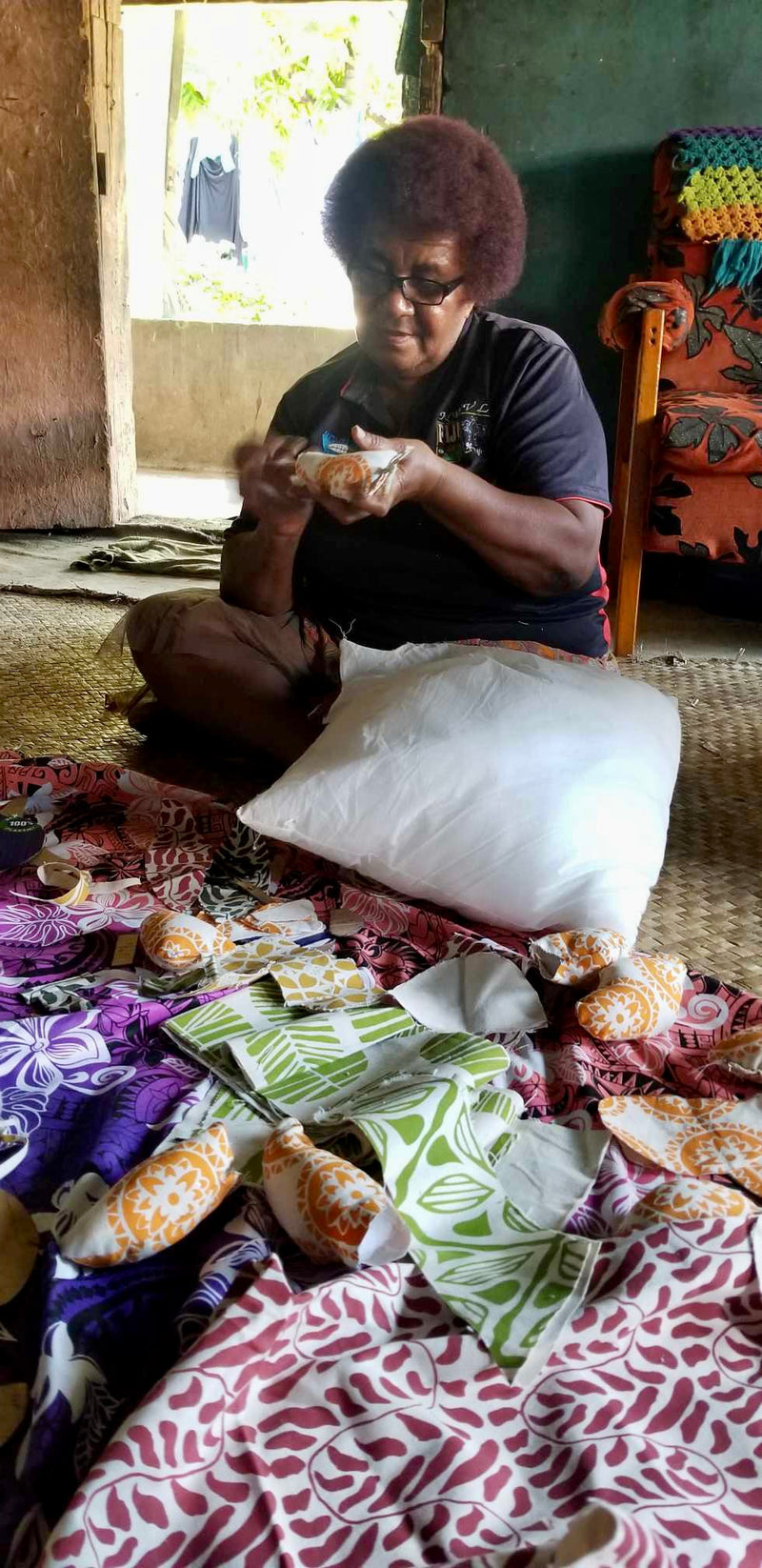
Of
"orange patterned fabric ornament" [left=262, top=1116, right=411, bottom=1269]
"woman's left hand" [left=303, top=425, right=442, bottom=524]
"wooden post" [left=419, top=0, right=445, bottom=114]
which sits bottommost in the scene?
"orange patterned fabric ornament" [left=262, top=1116, right=411, bottom=1269]

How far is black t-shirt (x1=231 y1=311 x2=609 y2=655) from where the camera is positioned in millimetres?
1124

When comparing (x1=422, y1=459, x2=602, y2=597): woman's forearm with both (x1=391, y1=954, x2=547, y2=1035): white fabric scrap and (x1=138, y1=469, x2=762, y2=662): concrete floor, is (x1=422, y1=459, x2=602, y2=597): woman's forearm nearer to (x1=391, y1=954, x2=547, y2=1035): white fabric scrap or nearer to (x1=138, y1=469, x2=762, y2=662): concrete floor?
(x1=391, y1=954, x2=547, y2=1035): white fabric scrap

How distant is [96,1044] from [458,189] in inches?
31.9

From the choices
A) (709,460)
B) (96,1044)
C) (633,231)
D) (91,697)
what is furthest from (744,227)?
(96,1044)

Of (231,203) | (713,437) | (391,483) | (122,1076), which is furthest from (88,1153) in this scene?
(231,203)

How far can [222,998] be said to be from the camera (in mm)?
840

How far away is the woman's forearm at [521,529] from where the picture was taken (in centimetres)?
110

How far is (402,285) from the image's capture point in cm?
104

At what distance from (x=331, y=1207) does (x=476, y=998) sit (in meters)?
0.28

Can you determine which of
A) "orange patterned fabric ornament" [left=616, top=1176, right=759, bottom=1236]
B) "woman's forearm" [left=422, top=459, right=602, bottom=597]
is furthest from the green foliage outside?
"orange patterned fabric ornament" [left=616, top=1176, right=759, bottom=1236]

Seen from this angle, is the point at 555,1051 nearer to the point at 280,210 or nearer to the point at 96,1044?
the point at 96,1044

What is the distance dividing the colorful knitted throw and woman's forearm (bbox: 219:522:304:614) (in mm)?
1206

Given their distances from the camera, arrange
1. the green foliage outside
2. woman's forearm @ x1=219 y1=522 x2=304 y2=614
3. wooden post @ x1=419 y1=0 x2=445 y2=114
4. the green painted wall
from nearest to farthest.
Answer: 1. woman's forearm @ x1=219 y1=522 x2=304 y2=614
2. the green foliage outside
3. wooden post @ x1=419 y1=0 x2=445 y2=114
4. the green painted wall

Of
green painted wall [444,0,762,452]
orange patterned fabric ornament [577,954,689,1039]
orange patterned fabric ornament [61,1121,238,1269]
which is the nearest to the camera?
orange patterned fabric ornament [61,1121,238,1269]
